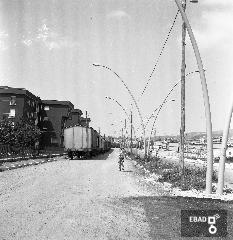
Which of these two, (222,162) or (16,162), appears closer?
(222,162)

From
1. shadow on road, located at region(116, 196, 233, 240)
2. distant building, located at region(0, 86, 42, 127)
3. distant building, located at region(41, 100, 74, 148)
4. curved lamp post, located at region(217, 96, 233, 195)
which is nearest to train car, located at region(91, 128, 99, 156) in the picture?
distant building, located at region(0, 86, 42, 127)

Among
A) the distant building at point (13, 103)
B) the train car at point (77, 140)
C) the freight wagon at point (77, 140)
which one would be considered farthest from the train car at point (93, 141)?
the distant building at point (13, 103)

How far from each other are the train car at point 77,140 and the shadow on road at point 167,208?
29311mm

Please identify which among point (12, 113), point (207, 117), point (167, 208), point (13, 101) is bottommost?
point (167, 208)

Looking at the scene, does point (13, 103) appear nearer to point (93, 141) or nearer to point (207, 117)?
point (93, 141)

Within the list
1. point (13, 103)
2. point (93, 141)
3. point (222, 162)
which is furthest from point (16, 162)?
point (13, 103)

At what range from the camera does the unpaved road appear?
807 cm

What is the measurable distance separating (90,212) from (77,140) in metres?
32.3

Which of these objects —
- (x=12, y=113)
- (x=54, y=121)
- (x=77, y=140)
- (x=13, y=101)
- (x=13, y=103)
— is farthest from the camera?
(x=54, y=121)

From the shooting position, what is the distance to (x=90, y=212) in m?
10.4

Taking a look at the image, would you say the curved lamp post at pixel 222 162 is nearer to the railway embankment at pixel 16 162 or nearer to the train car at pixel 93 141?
the railway embankment at pixel 16 162

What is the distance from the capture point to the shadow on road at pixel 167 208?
8.39 metres

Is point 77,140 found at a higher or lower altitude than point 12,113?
lower

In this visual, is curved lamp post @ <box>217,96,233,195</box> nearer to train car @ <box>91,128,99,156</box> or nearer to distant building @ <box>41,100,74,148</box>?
train car @ <box>91,128,99,156</box>
